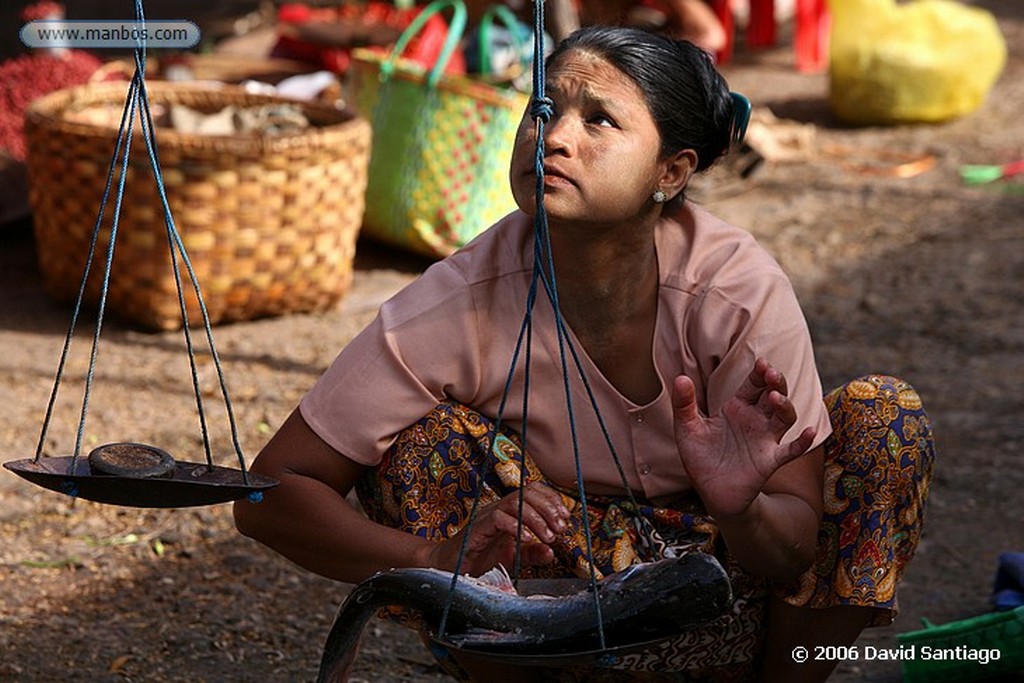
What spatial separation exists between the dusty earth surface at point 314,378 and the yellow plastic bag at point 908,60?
229 mm

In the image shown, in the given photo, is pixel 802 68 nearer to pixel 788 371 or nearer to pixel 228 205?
pixel 228 205

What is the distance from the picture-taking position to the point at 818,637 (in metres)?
2.06

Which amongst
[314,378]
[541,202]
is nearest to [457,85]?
[314,378]

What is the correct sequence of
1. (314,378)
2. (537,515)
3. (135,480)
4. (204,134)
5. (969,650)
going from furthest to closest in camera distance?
1. (204,134)
2. (314,378)
3. (969,650)
4. (537,515)
5. (135,480)

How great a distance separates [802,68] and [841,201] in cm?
262

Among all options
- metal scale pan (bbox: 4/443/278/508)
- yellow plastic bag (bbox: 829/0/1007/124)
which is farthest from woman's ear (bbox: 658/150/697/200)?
yellow plastic bag (bbox: 829/0/1007/124)

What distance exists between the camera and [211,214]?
13.1 feet

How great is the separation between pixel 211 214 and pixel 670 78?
2233 mm

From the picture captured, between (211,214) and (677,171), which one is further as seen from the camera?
(211,214)

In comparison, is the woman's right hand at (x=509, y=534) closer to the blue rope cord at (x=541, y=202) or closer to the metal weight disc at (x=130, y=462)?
the blue rope cord at (x=541, y=202)

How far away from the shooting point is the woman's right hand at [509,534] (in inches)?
72.2

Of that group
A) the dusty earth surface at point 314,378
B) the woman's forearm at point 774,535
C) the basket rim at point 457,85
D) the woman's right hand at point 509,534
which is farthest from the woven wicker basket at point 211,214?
the woman's forearm at point 774,535

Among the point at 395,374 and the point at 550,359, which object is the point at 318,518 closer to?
the point at 395,374

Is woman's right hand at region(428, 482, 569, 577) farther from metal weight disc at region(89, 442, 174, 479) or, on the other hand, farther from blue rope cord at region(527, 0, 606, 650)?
metal weight disc at region(89, 442, 174, 479)
